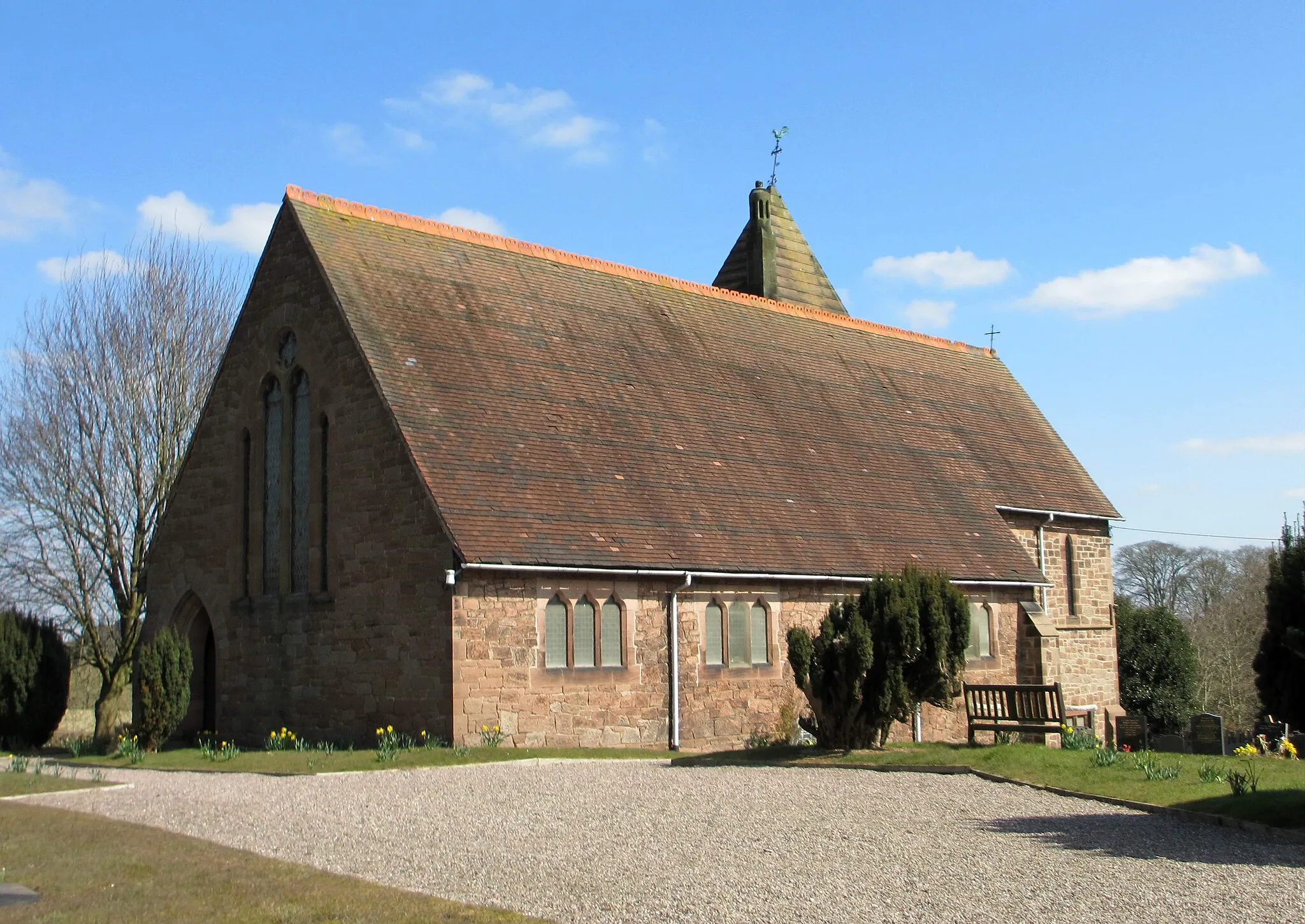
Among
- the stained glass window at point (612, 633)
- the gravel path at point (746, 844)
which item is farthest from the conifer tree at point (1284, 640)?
the gravel path at point (746, 844)

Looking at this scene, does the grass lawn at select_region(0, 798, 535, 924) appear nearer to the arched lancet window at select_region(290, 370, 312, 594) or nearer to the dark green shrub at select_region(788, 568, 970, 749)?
the dark green shrub at select_region(788, 568, 970, 749)

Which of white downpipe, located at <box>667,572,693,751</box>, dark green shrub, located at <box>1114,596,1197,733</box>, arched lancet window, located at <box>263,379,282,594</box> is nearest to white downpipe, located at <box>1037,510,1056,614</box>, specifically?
dark green shrub, located at <box>1114,596,1197,733</box>

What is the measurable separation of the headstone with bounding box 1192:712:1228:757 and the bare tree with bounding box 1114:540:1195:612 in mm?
60106

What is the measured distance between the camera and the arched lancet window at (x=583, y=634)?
20688 millimetres

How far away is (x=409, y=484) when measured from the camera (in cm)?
2047

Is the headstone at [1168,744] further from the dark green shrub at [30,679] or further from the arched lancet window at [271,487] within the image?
the dark green shrub at [30,679]

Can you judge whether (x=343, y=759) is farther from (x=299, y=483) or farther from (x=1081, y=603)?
(x=1081, y=603)

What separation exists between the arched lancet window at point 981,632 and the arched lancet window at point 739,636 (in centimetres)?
620

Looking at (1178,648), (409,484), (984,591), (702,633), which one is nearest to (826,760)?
(702,633)

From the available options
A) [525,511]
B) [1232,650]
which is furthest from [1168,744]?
[1232,650]

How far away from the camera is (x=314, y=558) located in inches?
888

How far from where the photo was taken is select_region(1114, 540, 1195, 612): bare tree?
81688 millimetres

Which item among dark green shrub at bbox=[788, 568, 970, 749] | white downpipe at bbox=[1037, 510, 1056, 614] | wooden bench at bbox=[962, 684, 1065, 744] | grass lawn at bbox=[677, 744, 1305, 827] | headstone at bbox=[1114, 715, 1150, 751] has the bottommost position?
headstone at bbox=[1114, 715, 1150, 751]

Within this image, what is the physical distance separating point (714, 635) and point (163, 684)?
28.9ft
